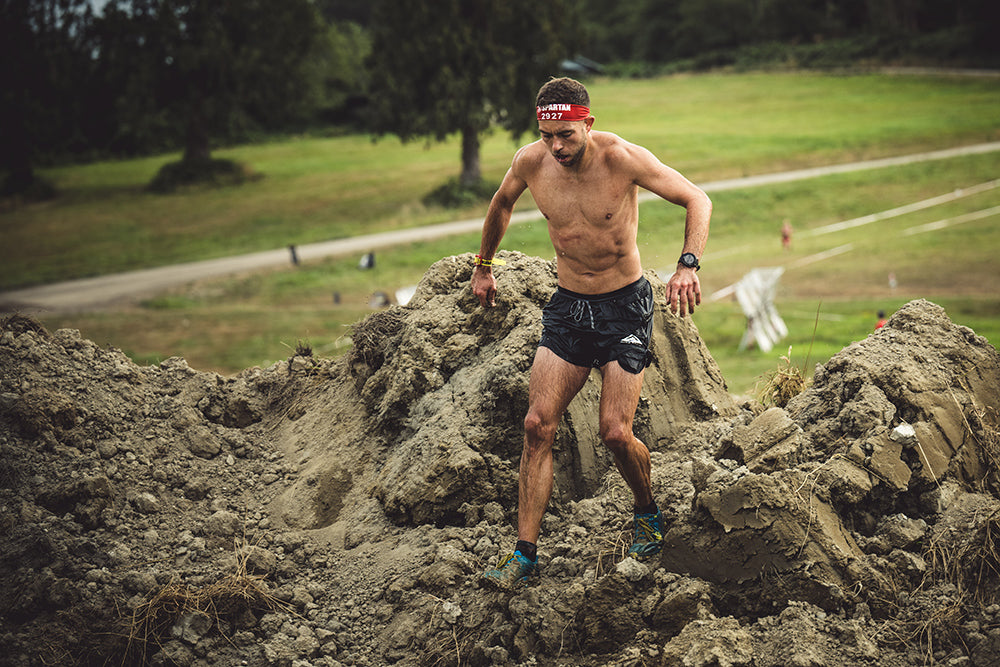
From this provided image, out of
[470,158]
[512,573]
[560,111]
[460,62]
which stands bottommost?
[512,573]

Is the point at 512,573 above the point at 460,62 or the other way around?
the other way around

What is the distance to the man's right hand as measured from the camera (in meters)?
5.28

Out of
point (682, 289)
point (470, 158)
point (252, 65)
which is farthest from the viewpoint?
point (252, 65)

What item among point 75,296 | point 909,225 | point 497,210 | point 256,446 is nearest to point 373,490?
point 256,446

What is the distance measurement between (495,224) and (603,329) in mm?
945

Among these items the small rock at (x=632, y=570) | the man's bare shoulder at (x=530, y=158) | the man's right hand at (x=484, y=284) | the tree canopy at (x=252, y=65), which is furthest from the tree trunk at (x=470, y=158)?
the small rock at (x=632, y=570)

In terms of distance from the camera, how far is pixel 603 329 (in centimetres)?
457

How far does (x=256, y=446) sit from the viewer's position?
6.09m

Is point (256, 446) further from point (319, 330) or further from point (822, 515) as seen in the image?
point (319, 330)

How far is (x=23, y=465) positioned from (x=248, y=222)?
30789 mm

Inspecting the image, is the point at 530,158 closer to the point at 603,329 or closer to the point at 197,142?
the point at 603,329

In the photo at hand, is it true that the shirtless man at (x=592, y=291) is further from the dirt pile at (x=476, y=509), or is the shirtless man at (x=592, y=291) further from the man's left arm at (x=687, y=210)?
the dirt pile at (x=476, y=509)

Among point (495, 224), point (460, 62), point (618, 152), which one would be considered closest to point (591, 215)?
point (618, 152)

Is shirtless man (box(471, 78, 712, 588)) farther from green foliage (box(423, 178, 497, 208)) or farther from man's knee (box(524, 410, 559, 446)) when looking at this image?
green foliage (box(423, 178, 497, 208))
